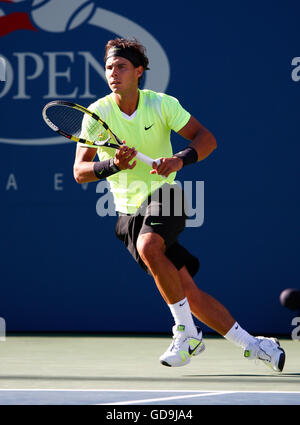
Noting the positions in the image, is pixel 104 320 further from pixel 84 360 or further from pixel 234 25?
pixel 234 25

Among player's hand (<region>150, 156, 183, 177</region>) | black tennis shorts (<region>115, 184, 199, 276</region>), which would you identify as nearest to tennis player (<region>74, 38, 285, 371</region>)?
black tennis shorts (<region>115, 184, 199, 276</region>)

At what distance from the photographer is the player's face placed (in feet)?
16.7

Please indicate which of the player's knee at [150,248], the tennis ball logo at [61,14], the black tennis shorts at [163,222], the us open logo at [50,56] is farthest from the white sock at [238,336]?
the tennis ball logo at [61,14]

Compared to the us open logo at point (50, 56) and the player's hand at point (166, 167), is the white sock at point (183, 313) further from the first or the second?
the us open logo at point (50, 56)

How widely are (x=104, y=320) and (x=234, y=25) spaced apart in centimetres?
224

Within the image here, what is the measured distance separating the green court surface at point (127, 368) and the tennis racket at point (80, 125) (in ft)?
3.42

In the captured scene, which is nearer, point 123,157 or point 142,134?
point 123,157

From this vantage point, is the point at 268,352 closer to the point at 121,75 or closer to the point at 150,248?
the point at 150,248

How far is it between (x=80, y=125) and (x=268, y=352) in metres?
1.50

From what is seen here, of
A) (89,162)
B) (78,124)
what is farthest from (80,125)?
(89,162)

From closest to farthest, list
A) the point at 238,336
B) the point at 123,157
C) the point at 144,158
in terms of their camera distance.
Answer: the point at 123,157, the point at 144,158, the point at 238,336

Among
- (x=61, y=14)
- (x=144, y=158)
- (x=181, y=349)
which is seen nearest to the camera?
(x=144, y=158)

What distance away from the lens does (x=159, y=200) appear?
510 centimetres

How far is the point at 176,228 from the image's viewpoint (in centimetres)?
510
